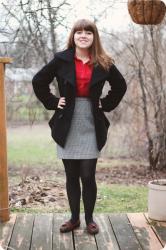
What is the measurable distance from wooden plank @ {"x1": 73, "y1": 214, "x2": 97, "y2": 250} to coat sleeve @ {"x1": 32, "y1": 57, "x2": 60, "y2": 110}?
946 mm

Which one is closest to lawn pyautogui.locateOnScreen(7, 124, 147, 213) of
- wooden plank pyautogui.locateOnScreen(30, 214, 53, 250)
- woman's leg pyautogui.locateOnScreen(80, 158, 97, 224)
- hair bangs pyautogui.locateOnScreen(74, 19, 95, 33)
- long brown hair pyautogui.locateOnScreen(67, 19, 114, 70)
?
wooden plank pyautogui.locateOnScreen(30, 214, 53, 250)

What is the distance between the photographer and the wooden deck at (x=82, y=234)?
11.6ft

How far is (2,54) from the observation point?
591 cm

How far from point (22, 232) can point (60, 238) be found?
31 centimetres

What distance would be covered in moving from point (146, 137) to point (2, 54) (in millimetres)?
2428

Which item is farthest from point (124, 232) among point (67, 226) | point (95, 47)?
point (95, 47)

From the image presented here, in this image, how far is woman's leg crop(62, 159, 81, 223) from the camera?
374 cm

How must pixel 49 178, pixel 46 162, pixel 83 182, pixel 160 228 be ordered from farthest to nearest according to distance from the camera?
1. pixel 46 162
2. pixel 49 178
3. pixel 160 228
4. pixel 83 182

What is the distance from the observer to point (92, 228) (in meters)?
3.79

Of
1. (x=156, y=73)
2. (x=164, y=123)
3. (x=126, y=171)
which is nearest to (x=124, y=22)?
(x=156, y=73)

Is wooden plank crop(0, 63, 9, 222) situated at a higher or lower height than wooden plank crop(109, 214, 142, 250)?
higher

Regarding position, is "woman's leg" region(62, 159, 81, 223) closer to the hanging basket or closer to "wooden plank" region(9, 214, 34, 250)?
"wooden plank" region(9, 214, 34, 250)

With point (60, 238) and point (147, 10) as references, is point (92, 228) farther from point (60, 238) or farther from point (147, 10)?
point (147, 10)

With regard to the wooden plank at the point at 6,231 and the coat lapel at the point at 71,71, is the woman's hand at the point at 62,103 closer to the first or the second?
the coat lapel at the point at 71,71
